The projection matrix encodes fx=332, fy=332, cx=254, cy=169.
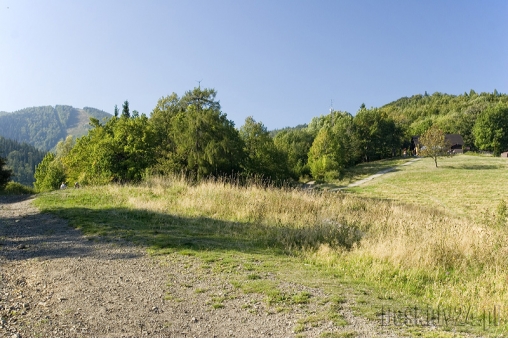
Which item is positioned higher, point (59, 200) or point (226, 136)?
point (226, 136)

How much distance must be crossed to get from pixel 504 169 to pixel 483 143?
115ft

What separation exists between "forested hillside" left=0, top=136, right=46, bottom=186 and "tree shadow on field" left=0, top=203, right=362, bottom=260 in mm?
164615

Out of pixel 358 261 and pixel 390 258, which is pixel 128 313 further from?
pixel 390 258

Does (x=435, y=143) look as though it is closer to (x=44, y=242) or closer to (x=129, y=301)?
(x=44, y=242)

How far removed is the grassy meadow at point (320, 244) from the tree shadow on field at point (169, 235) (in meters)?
0.03

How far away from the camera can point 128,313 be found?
14.4 feet

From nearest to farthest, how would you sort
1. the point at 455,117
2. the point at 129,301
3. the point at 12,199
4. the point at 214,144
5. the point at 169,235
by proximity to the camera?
the point at 129,301 → the point at 169,235 → the point at 12,199 → the point at 214,144 → the point at 455,117

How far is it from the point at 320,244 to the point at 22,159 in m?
211

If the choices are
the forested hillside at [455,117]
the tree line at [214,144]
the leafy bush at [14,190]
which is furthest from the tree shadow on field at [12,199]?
the forested hillside at [455,117]

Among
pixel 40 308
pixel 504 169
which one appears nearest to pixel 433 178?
pixel 504 169

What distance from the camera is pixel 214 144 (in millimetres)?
28391

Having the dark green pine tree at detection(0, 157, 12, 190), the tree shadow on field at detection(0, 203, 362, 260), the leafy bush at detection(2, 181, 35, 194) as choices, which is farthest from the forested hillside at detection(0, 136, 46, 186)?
the tree shadow on field at detection(0, 203, 362, 260)

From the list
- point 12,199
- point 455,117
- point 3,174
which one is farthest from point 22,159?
point 455,117

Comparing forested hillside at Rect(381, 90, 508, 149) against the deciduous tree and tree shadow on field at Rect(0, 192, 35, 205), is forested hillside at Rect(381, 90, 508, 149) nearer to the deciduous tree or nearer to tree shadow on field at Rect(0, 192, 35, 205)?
the deciduous tree
